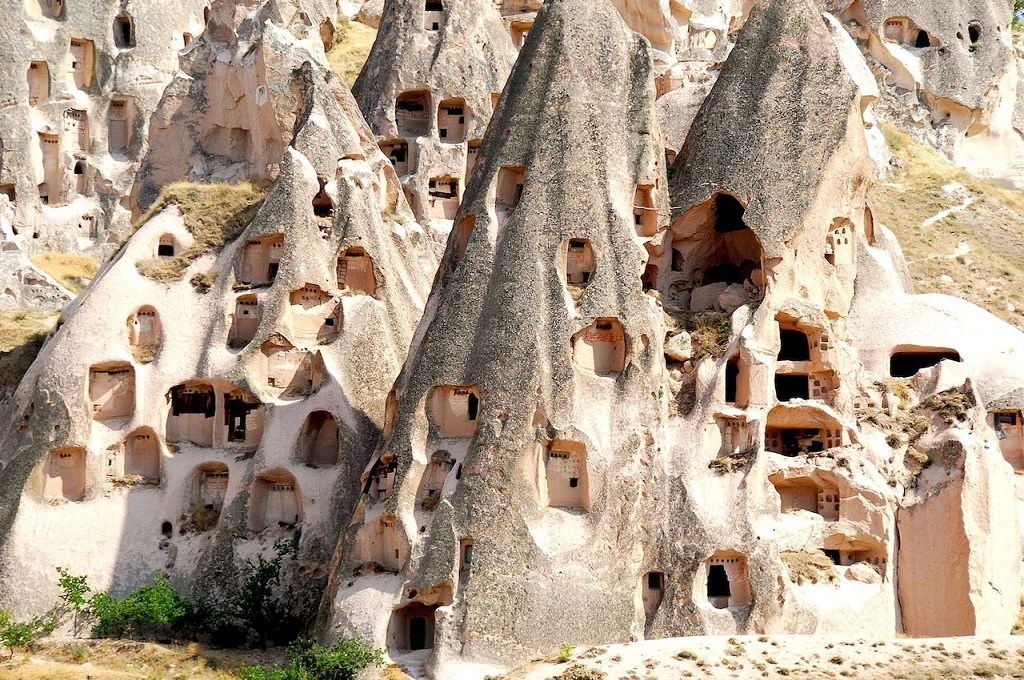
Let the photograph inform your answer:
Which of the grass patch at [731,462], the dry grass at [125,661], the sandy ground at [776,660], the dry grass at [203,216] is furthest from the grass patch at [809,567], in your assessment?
the dry grass at [203,216]

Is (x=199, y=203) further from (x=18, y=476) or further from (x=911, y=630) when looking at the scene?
(x=911, y=630)

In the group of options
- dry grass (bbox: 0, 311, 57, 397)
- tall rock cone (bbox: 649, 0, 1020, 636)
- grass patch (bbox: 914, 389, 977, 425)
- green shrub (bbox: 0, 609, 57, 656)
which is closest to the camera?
tall rock cone (bbox: 649, 0, 1020, 636)

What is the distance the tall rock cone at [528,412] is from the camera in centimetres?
3053

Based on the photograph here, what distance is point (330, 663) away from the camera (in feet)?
98.2

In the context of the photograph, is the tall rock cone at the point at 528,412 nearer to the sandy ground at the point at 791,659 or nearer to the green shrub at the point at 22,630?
the sandy ground at the point at 791,659

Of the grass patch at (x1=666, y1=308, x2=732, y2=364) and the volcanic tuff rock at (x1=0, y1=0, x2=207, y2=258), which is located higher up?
the volcanic tuff rock at (x1=0, y1=0, x2=207, y2=258)

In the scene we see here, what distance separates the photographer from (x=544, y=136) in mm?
34594

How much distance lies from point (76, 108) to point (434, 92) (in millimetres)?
14294

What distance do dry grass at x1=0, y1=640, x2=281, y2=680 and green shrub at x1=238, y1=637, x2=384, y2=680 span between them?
1.40m

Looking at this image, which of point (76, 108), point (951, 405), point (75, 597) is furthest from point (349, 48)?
point (951, 405)

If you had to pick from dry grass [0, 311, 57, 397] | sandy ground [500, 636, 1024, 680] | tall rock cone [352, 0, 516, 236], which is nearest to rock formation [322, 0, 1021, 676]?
sandy ground [500, 636, 1024, 680]

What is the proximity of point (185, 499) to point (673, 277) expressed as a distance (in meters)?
11.1

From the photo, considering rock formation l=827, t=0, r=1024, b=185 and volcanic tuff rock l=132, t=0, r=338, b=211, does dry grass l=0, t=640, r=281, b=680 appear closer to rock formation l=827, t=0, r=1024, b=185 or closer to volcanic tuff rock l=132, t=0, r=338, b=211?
volcanic tuff rock l=132, t=0, r=338, b=211

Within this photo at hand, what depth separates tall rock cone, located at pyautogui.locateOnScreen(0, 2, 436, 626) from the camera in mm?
35250
